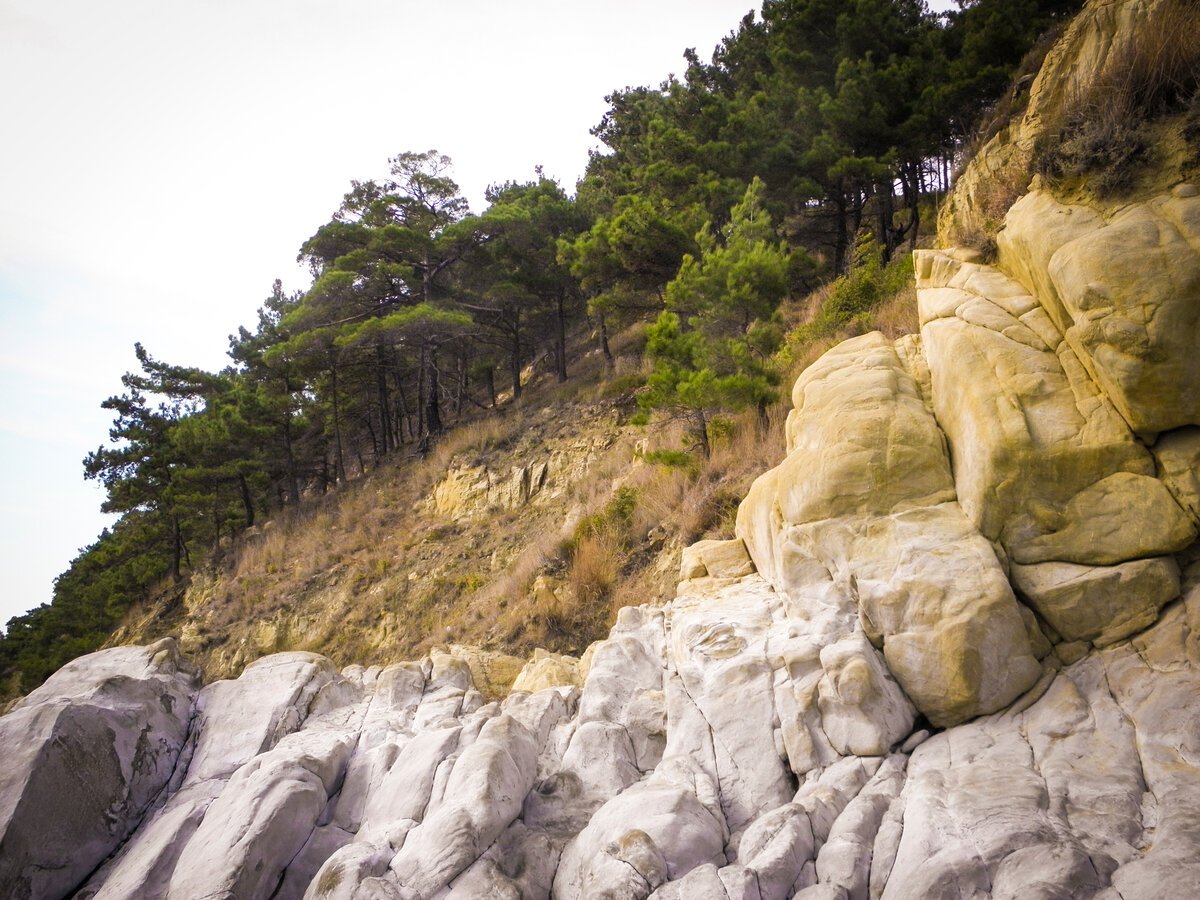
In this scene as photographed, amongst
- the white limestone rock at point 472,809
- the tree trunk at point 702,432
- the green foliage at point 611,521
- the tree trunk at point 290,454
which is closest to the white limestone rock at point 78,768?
the white limestone rock at point 472,809

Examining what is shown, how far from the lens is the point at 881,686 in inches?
207

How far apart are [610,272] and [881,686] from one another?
49.9ft

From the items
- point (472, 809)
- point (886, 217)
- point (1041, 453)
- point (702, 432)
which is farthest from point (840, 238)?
point (472, 809)

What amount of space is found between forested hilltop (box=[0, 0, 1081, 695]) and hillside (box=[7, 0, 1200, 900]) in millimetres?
5552

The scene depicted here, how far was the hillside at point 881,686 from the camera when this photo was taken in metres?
4.30

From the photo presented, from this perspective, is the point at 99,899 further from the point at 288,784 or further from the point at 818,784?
the point at 818,784

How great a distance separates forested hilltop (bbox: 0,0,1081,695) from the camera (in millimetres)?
14250

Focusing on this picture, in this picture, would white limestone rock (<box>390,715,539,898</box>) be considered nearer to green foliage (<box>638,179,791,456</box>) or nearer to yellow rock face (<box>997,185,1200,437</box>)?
yellow rock face (<box>997,185,1200,437</box>)

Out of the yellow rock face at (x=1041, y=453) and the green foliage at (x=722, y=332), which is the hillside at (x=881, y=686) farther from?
the green foliage at (x=722, y=332)

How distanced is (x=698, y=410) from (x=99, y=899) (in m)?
10.5

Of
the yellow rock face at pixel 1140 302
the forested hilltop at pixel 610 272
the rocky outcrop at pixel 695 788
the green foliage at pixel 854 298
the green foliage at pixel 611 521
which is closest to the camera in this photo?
the rocky outcrop at pixel 695 788

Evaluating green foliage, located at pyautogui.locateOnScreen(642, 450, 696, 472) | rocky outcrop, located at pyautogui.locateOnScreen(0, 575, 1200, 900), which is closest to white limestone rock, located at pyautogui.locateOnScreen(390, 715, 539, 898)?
rocky outcrop, located at pyautogui.locateOnScreen(0, 575, 1200, 900)

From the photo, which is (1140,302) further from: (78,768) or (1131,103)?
(78,768)

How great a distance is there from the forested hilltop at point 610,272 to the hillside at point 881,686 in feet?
18.2
